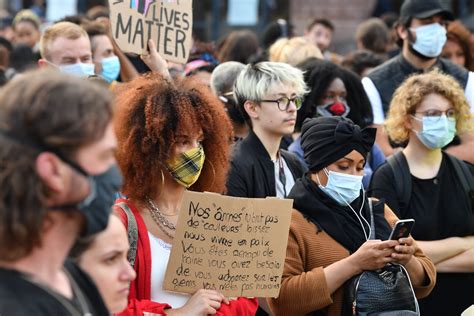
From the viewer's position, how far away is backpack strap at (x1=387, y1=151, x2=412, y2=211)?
551cm

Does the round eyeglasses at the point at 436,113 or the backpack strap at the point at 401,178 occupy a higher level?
the round eyeglasses at the point at 436,113

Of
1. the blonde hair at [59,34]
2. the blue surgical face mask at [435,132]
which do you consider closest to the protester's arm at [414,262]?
the blue surgical face mask at [435,132]

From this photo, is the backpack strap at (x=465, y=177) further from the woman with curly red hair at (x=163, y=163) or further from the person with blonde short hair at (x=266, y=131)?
the woman with curly red hair at (x=163, y=163)

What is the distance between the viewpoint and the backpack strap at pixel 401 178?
5512 millimetres

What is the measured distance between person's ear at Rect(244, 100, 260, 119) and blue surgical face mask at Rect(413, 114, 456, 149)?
3.08ft

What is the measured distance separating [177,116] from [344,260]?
99cm

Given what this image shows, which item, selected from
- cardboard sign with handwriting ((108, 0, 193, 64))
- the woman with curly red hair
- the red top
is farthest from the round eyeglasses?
the red top

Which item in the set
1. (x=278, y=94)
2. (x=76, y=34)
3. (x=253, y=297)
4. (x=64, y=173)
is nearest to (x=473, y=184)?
(x=278, y=94)

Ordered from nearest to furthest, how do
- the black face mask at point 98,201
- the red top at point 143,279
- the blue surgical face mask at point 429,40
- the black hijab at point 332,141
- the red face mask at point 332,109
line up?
the black face mask at point 98,201, the red top at point 143,279, the black hijab at point 332,141, the red face mask at point 332,109, the blue surgical face mask at point 429,40

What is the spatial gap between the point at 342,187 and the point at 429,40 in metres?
3.30

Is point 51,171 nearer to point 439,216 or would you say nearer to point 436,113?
point 439,216

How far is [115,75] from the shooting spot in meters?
7.76

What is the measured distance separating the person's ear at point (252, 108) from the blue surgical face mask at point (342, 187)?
3.99ft

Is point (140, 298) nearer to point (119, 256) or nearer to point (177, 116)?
point (177, 116)
